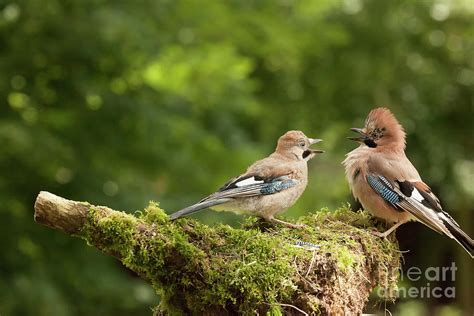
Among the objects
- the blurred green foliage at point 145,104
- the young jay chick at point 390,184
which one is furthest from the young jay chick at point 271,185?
the blurred green foliage at point 145,104

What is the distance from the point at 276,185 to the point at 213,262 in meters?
1.36

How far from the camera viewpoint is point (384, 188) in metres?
6.77

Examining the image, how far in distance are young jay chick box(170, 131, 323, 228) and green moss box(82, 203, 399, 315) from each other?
478 mm

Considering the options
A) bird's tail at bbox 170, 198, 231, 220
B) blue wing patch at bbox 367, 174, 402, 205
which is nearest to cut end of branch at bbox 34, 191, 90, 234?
bird's tail at bbox 170, 198, 231, 220

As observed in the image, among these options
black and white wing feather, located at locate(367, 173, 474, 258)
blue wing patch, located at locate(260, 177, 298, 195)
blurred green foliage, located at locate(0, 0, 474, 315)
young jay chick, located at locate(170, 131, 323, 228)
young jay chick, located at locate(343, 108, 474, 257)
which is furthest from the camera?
blurred green foliage, located at locate(0, 0, 474, 315)

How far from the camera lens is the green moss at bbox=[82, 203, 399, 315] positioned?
4926 millimetres

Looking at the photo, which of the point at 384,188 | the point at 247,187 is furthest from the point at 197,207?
the point at 384,188

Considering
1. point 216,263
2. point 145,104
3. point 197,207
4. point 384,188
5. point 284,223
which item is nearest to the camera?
point 216,263

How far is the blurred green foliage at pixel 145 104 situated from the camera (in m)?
11.6

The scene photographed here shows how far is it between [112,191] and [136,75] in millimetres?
1863

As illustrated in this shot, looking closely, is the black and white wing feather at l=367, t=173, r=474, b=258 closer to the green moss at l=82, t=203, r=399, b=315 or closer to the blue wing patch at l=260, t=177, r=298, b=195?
the blue wing patch at l=260, t=177, r=298, b=195

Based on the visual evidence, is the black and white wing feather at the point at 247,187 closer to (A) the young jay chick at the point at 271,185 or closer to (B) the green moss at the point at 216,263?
(A) the young jay chick at the point at 271,185

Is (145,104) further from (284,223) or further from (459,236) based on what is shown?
(459,236)

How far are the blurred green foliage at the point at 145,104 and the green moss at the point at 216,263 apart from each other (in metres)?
6.11
